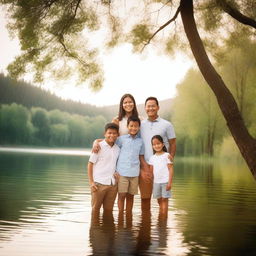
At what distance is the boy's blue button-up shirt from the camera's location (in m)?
8.49

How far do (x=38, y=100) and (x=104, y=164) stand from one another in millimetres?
160675

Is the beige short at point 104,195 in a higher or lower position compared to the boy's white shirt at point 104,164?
lower

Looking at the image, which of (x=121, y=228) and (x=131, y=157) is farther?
(x=131, y=157)

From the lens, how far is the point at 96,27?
40.9 feet

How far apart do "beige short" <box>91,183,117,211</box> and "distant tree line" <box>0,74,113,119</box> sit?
13409cm

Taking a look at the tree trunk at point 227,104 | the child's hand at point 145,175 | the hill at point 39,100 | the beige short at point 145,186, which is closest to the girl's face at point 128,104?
the child's hand at point 145,175

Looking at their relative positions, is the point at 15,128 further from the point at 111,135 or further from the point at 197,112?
the point at 111,135

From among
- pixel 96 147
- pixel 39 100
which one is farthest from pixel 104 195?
pixel 39 100

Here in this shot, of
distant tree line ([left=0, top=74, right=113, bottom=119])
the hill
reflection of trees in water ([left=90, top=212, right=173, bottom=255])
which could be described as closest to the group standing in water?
reflection of trees in water ([left=90, top=212, right=173, bottom=255])

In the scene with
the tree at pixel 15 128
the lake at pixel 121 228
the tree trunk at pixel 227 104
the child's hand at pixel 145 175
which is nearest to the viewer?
the lake at pixel 121 228

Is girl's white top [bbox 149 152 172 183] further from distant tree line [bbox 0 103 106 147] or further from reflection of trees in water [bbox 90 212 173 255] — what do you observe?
distant tree line [bbox 0 103 106 147]

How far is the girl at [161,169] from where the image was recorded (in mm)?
8500

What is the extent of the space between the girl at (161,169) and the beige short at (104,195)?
2.38ft

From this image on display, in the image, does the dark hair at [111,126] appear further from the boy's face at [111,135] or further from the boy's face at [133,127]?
the boy's face at [133,127]
